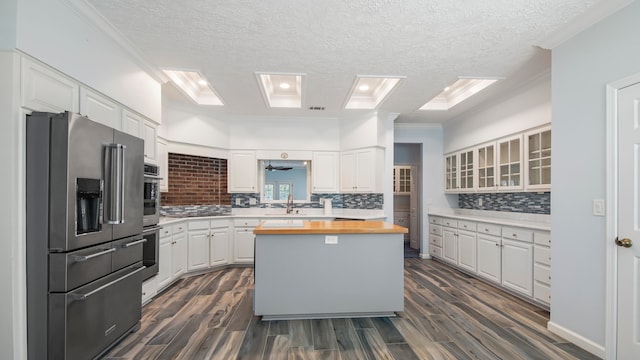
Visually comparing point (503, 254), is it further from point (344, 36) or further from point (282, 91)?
point (282, 91)

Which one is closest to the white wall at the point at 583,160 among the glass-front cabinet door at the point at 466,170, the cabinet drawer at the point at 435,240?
the glass-front cabinet door at the point at 466,170

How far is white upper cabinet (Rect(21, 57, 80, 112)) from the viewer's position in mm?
1785

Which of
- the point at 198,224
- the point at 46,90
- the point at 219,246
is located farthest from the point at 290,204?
the point at 46,90

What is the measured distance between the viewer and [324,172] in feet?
17.7

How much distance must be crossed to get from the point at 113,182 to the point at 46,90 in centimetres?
73

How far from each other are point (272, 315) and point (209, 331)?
0.60 m

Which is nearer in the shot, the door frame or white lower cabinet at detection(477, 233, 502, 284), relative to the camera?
the door frame

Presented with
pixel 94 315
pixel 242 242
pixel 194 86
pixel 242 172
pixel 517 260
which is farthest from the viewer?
pixel 242 172

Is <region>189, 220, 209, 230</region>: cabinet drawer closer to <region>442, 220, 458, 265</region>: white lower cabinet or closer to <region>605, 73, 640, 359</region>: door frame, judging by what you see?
<region>442, 220, 458, 265</region>: white lower cabinet

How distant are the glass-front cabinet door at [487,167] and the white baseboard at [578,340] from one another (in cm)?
219

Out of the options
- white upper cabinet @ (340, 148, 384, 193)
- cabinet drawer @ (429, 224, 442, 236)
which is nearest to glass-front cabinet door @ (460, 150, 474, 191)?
cabinet drawer @ (429, 224, 442, 236)

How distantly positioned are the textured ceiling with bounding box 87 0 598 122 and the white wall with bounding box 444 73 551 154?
29cm

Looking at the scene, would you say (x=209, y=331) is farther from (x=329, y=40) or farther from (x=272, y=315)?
(x=329, y=40)

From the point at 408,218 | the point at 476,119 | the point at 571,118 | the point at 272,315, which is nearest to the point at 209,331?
the point at 272,315
